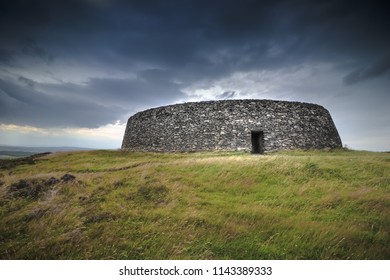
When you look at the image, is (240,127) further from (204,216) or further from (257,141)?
(204,216)

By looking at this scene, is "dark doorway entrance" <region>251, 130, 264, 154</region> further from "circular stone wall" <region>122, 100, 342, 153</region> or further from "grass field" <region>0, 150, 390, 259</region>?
"grass field" <region>0, 150, 390, 259</region>

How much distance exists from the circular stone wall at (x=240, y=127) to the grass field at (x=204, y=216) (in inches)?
377

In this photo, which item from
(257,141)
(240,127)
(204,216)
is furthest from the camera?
(257,141)

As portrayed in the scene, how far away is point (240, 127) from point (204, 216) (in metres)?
15.2

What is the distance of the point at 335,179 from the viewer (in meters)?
10.1

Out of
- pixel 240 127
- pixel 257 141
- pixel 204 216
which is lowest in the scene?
pixel 204 216

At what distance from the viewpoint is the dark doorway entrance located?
2097cm

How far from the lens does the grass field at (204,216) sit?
15.3ft

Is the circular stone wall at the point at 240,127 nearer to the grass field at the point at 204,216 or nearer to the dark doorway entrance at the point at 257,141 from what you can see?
the dark doorway entrance at the point at 257,141

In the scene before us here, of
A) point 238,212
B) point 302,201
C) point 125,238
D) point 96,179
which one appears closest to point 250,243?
point 238,212

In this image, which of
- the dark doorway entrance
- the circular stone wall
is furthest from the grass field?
the dark doorway entrance

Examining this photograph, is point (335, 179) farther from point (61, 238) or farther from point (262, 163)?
point (61, 238)

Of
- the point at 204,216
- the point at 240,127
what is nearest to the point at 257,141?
the point at 240,127

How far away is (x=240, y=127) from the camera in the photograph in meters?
20.8
